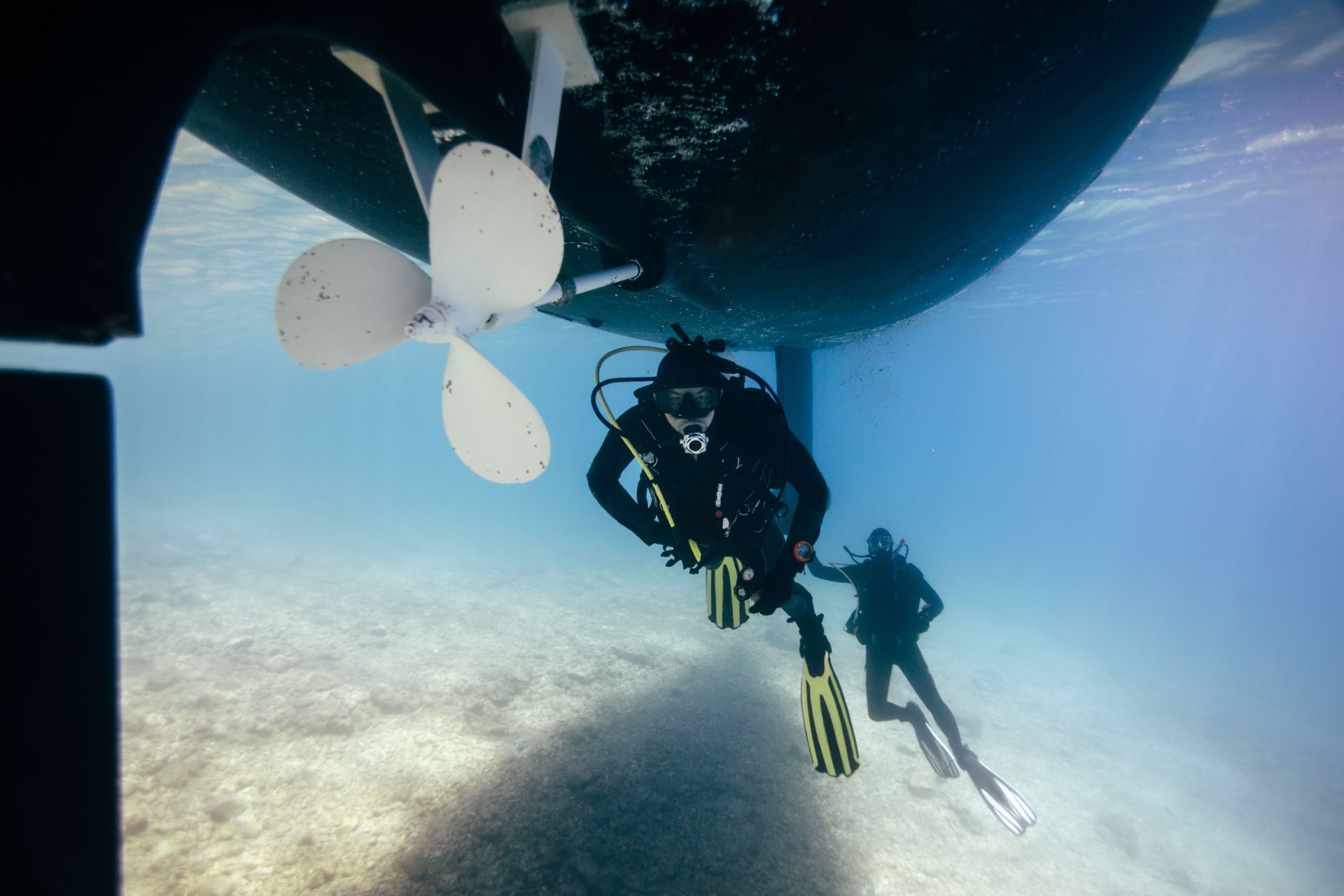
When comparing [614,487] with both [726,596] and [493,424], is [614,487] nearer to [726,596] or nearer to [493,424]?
[726,596]

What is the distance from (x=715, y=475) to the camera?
3842mm

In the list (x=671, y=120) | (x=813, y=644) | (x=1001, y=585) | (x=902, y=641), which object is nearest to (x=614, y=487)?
(x=813, y=644)

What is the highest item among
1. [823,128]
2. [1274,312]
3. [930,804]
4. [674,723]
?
[1274,312]

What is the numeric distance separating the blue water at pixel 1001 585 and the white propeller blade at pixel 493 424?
3815mm

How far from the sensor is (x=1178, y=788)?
10.4 meters

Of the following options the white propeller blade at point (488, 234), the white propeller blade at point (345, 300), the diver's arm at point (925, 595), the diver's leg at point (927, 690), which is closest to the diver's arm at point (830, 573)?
the diver's arm at point (925, 595)

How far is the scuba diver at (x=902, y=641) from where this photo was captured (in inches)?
268

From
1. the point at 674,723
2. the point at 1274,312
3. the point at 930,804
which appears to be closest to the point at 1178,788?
the point at 930,804

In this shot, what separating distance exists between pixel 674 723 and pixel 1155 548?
3699 inches

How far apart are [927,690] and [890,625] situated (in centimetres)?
113

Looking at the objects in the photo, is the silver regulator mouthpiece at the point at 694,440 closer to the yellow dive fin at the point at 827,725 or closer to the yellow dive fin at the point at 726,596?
the yellow dive fin at the point at 726,596

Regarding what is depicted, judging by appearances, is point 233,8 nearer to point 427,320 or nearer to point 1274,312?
point 427,320

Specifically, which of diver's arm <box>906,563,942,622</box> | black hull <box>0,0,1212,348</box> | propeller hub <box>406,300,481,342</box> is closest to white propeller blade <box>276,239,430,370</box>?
propeller hub <box>406,300,481,342</box>

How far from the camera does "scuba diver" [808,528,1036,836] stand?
6.80 m
